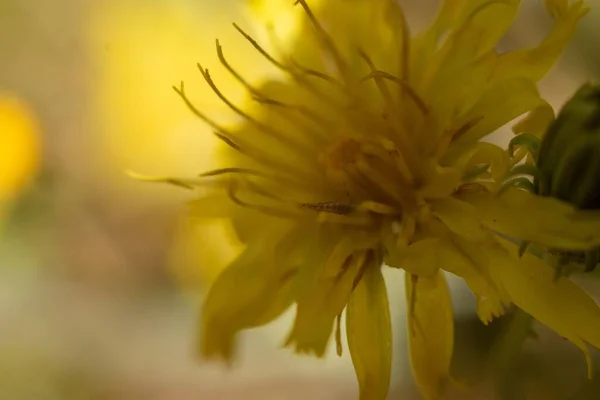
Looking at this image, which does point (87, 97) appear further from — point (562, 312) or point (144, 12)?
point (562, 312)

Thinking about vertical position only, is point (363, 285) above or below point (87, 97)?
below

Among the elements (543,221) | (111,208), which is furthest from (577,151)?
(111,208)

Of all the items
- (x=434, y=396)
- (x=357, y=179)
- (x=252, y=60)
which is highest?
(x=252, y=60)

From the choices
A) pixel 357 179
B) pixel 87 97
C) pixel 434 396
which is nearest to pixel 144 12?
pixel 87 97

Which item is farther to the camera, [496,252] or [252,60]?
[252,60]

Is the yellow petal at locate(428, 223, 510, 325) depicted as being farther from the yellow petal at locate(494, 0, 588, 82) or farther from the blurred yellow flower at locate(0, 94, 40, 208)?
the blurred yellow flower at locate(0, 94, 40, 208)

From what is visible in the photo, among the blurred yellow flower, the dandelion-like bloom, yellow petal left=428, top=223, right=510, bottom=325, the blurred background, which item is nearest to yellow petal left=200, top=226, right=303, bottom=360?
the dandelion-like bloom
